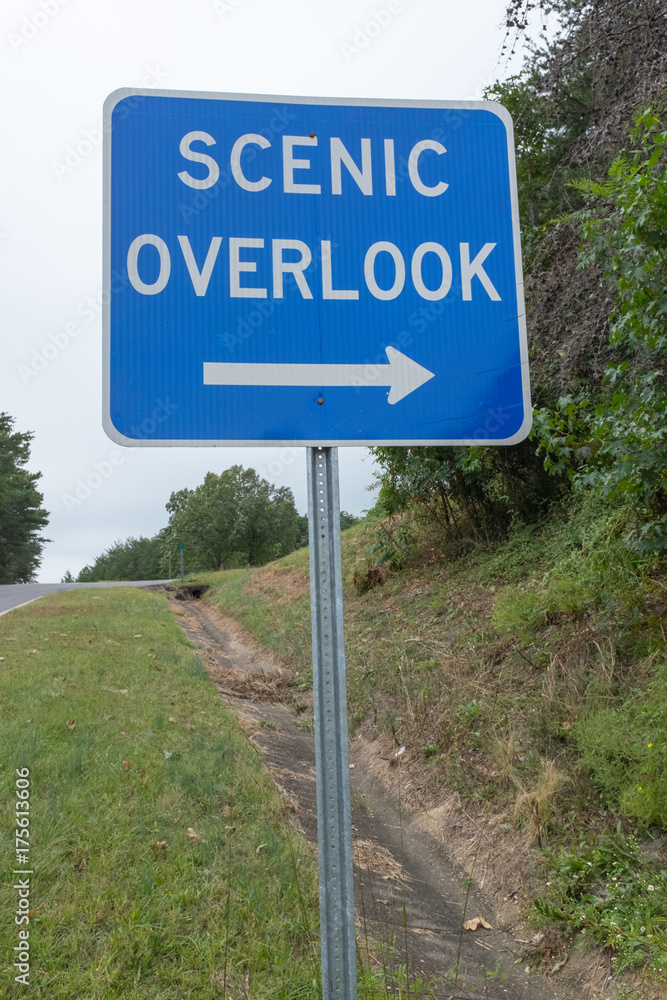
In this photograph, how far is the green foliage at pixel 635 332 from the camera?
12.3 feet

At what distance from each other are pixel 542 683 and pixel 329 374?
4.62m

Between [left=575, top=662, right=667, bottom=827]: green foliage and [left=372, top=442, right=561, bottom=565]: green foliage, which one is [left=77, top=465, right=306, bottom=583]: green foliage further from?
[left=575, top=662, right=667, bottom=827]: green foliage

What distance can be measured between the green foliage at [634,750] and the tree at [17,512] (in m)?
49.7

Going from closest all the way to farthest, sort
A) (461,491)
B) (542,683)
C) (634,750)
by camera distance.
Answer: (634,750) < (542,683) < (461,491)

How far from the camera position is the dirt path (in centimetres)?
317

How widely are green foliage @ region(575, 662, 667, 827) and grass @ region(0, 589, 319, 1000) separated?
6.01 ft

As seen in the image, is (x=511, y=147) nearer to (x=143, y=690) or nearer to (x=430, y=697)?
(x=430, y=697)

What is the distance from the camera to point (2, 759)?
414 centimetres

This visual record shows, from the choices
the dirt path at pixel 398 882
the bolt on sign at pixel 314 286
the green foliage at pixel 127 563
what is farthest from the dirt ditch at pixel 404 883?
the green foliage at pixel 127 563

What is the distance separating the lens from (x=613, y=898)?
338 centimetres

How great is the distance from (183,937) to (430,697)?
154 inches

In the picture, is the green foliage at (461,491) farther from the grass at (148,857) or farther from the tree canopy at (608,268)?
the grass at (148,857)

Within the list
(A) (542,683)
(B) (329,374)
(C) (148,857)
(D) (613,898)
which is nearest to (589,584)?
(A) (542,683)

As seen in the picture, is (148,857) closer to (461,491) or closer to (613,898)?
(613,898)
